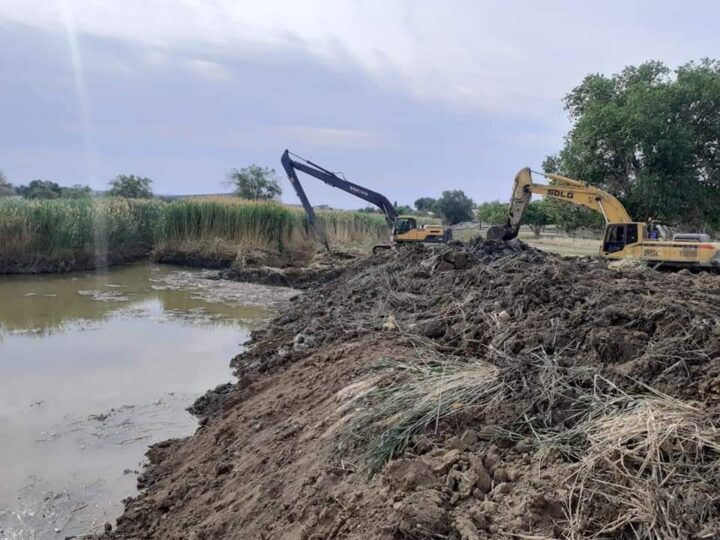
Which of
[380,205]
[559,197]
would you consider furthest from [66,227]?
[559,197]

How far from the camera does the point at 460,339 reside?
205 inches

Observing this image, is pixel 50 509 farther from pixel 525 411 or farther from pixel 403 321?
pixel 403 321

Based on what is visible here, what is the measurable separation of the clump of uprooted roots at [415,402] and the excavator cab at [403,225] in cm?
1416

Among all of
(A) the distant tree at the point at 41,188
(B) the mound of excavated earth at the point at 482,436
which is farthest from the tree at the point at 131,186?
(B) the mound of excavated earth at the point at 482,436

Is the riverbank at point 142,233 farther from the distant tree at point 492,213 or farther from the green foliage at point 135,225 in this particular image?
the distant tree at point 492,213

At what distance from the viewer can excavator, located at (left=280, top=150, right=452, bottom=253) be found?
1805cm

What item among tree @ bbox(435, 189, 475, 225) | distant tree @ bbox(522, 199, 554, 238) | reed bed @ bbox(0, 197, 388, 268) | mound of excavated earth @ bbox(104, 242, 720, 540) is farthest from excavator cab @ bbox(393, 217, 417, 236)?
tree @ bbox(435, 189, 475, 225)

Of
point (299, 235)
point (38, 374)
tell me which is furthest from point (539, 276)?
point (299, 235)

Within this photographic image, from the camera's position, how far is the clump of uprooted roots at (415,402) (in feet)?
10.2

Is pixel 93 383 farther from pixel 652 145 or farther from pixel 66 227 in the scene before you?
pixel 652 145

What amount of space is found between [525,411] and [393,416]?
78 centimetres

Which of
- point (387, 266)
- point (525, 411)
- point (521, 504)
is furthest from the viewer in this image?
point (387, 266)

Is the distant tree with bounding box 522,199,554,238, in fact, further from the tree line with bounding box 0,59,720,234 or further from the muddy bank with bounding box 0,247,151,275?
the muddy bank with bounding box 0,247,151,275

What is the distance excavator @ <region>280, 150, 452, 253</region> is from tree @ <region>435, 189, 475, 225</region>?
Answer: 51039mm
